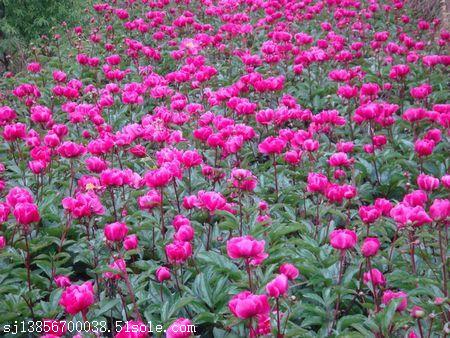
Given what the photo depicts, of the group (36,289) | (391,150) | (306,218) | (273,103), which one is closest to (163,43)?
(273,103)

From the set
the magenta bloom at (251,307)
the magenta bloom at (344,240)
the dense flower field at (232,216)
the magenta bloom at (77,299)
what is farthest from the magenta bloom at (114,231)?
the magenta bloom at (344,240)

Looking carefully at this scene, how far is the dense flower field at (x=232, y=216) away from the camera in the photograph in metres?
2.73

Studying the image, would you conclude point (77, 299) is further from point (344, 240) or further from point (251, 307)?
point (344, 240)

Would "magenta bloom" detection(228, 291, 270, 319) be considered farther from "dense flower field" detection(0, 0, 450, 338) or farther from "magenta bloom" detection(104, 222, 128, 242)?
"magenta bloom" detection(104, 222, 128, 242)

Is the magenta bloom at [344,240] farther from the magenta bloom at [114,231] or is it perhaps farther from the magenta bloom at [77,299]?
the magenta bloom at [77,299]

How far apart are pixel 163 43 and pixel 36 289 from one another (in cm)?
665

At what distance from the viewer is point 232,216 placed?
3465mm

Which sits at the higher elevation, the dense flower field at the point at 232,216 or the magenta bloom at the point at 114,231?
the magenta bloom at the point at 114,231

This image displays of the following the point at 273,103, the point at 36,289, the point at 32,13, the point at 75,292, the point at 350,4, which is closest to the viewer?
the point at 75,292

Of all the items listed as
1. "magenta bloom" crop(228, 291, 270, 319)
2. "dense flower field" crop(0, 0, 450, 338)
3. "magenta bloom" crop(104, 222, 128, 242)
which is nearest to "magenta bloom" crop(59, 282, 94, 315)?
"dense flower field" crop(0, 0, 450, 338)

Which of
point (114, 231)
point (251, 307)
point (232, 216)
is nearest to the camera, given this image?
point (251, 307)

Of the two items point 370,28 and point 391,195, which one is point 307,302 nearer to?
point 391,195

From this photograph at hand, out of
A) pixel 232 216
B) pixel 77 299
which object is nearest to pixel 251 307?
pixel 77 299

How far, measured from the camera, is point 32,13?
10328mm
